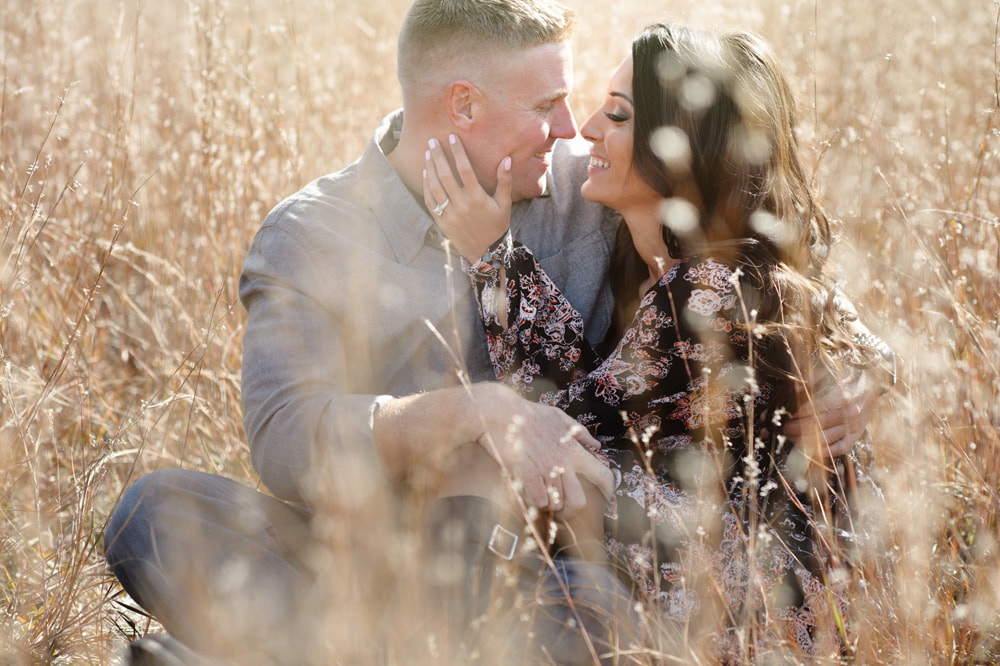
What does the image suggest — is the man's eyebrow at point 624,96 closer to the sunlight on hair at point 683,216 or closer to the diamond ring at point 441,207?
the sunlight on hair at point 683,216

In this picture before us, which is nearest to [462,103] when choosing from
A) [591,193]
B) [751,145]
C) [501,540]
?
[591,193]

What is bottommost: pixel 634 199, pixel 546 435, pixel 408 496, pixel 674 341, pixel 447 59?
pixel 408 496

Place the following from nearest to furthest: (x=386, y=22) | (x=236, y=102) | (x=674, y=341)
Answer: (x=674, y=341) < (x=236, y=102) < (x=386, y=22)

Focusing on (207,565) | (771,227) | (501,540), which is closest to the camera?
(501,540)

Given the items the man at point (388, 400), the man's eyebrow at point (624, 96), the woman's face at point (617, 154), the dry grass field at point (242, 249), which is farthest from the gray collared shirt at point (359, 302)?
the man's eyebrow at point (624, 96)

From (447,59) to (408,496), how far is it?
135 centimetres

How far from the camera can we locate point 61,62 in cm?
391

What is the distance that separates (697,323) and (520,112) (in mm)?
909

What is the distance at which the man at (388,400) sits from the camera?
6.61 feet

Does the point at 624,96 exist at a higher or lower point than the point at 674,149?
higher

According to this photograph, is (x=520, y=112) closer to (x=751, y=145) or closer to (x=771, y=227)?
(x=751, y=145)

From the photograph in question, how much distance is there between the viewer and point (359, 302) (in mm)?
2424

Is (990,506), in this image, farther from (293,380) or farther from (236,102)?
(236,102)

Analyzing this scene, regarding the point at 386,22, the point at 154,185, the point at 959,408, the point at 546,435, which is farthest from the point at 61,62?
the point at 959,408
